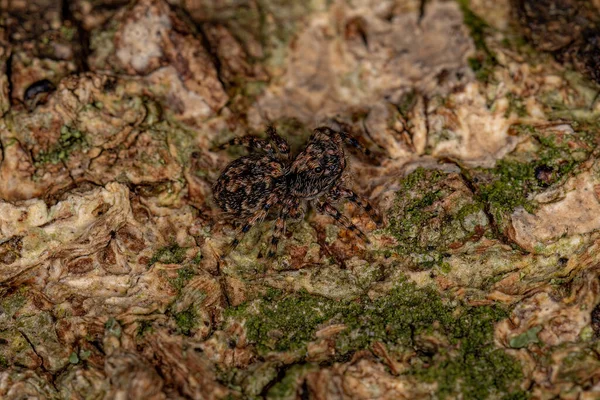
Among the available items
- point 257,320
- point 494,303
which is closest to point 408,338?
point 494,303

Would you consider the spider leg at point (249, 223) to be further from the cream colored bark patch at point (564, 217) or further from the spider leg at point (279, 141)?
the cream colored bark patch at point (564, 217)

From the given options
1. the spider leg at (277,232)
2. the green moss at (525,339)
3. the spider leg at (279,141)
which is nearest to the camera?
the green moss at (525,339)

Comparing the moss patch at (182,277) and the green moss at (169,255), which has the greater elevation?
the green moss at (169,255)

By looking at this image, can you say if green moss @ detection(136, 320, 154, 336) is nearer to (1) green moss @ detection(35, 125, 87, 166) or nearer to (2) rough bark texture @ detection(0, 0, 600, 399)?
(2) rough bark texture @ detection(0, 0, 600, 399)

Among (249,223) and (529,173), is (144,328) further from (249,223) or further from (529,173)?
(529,173)

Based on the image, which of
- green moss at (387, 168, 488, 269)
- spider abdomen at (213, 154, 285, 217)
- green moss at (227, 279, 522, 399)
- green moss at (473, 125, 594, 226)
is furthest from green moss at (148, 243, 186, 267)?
green moss at (473, 125, 594, 226)

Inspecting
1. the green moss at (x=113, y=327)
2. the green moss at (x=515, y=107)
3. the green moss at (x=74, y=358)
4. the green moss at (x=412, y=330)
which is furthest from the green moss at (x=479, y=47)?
the green moss at (x=74, y=358)
